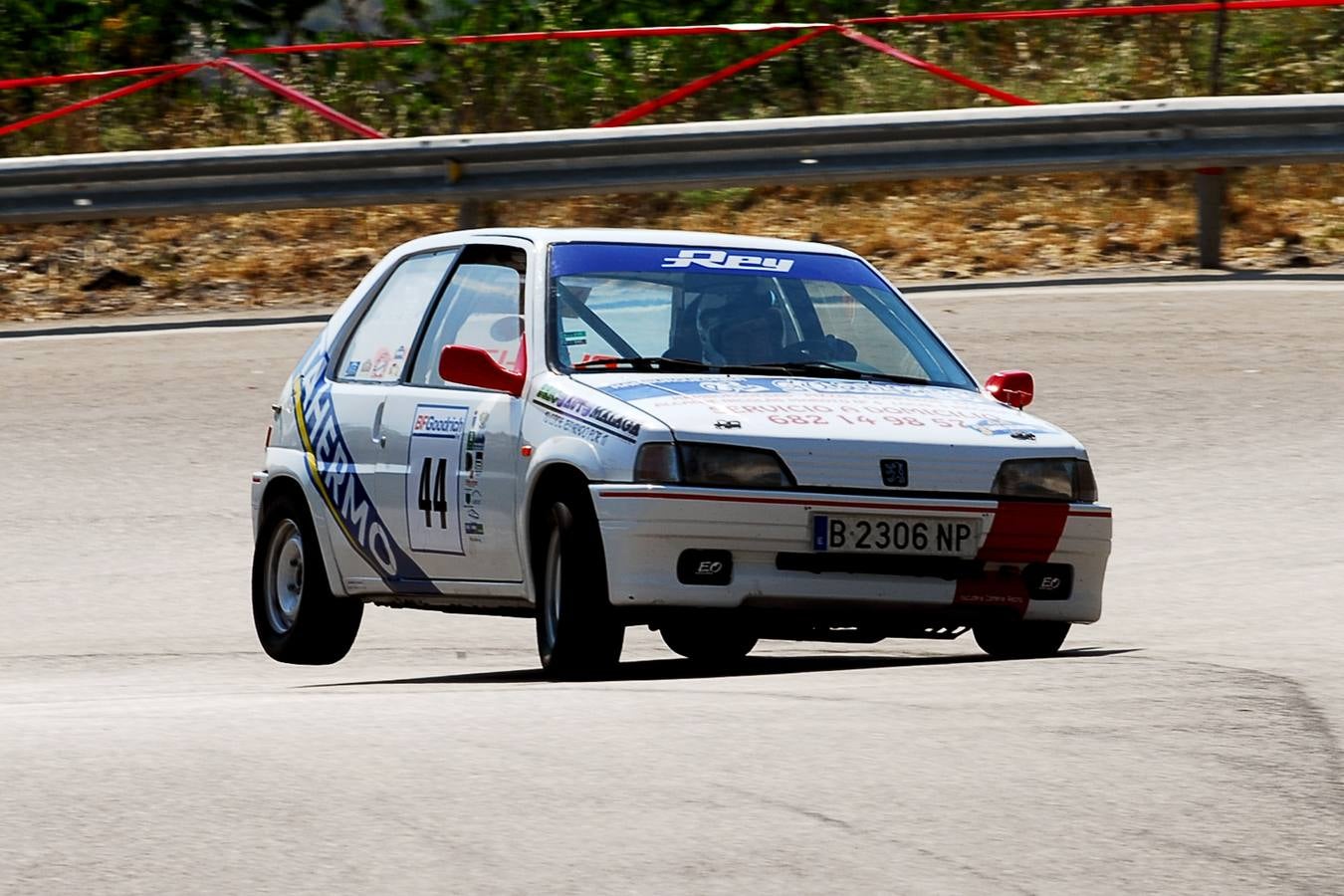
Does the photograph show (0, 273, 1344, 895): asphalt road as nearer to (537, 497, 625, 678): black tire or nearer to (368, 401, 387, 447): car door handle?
(537, 497, 625, 678): black tire

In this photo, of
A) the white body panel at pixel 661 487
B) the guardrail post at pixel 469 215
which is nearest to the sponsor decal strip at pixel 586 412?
the white body panel at pixel 661 487

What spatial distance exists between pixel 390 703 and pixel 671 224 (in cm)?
1147

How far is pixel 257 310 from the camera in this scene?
1536 centimetres

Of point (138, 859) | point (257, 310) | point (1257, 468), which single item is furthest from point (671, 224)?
point (138, 859)

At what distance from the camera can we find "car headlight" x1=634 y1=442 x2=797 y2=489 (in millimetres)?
6875

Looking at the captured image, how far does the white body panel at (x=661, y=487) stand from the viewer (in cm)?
689

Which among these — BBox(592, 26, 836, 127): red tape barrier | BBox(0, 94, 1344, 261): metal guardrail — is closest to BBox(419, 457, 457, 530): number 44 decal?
BBox(0, 94, 1344, 261): metal guardrail

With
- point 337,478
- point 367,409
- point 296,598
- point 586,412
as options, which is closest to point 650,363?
point 586,412

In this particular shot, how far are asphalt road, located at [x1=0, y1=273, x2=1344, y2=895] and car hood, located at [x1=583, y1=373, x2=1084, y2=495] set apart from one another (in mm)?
599

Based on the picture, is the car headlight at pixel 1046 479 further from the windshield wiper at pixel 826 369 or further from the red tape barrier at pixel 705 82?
the red tape barrier at pixel 705 82

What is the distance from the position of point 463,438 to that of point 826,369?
→ 121 cm

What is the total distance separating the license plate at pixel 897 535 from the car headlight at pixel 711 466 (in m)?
0.18

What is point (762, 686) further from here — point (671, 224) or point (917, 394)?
point (671, 224)

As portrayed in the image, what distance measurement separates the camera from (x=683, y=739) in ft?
17.9
